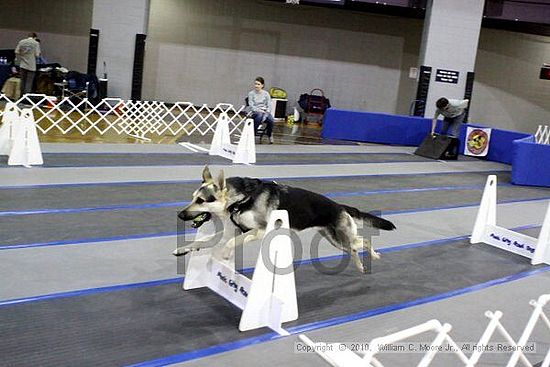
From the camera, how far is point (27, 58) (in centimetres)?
1784

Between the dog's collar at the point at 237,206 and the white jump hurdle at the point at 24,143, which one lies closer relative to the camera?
the dog's collar at the point at 237,206

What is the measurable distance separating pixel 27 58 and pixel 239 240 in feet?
50.1

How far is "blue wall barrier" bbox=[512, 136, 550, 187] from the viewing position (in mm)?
13188

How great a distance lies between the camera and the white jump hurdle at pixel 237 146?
11539 millimetres

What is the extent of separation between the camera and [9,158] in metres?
9.25

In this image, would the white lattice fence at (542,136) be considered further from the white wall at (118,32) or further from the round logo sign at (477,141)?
the white wall at (118,32)

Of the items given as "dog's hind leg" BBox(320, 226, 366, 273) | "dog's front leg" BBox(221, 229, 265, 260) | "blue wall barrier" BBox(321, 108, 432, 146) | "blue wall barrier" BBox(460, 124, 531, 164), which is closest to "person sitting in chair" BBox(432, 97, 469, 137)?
"blue wall barrier" BBox(460, 124, 531, 164)

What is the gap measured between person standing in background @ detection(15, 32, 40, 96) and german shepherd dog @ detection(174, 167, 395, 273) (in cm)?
1482

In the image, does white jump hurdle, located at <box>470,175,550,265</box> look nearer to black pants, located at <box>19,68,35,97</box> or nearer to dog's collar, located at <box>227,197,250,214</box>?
dog's collar, located at <box>227,197,250,214</box>

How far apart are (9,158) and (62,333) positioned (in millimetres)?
5929

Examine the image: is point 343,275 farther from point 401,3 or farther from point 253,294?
point 401,3

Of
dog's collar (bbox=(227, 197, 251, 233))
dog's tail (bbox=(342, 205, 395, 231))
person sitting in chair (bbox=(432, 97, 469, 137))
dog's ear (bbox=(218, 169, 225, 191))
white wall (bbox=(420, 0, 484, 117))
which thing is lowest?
dog's tail (bbox=(342, 205, 395, 231))

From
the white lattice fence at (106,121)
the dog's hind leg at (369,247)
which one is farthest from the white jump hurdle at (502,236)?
the white lattice fence at (106,121)

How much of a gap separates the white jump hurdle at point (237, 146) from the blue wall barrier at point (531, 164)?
5835 millimetres
